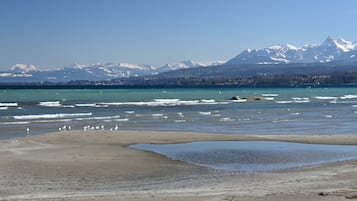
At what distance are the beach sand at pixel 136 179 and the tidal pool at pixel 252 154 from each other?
0.87m

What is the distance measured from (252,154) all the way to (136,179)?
6712mm

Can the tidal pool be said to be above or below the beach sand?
below

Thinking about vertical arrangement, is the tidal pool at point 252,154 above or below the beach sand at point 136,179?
below

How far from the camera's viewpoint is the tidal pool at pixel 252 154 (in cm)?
1875

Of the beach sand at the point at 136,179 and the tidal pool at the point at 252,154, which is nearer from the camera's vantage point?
the beach sand at the point at 136,179

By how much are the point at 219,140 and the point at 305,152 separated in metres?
5.57

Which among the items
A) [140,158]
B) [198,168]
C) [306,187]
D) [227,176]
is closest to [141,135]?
[140,158]

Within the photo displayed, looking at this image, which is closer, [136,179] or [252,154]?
[136,179]

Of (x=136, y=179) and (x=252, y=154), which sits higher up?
(x=136, y=179)

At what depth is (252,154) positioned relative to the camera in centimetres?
2152

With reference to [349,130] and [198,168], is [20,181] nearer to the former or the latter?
[198,168]

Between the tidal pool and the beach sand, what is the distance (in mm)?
873

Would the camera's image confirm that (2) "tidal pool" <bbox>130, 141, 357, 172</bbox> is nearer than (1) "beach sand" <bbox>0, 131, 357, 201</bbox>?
No

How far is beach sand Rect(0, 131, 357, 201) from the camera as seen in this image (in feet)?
42.1
